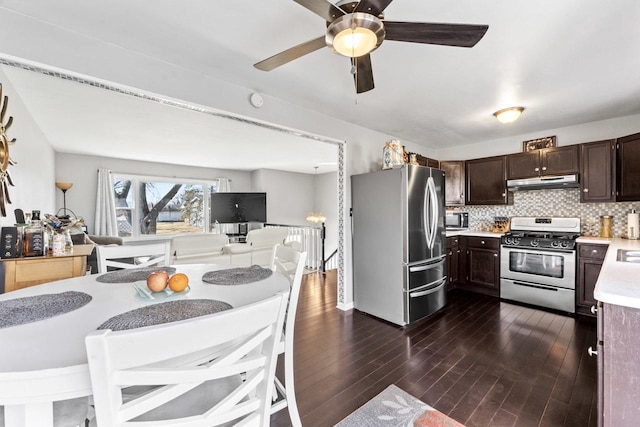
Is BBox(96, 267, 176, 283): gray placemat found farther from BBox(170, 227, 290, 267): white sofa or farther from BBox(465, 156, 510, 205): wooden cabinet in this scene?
BBox(465, 156, 510, 205): wooden cabinet

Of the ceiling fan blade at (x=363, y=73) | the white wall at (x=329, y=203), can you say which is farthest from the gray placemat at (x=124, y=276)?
the white wall at (x=329, y=203)

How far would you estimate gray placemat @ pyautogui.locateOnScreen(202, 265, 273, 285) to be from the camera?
1489mm

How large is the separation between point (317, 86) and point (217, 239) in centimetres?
231

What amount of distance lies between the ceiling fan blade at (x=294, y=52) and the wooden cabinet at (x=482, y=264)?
3.60m

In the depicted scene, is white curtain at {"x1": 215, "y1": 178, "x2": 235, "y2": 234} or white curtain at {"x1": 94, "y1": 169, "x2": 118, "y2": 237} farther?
white curtain at {"x1": 215, "y1": 178, "x2": 235, "y2": 234}

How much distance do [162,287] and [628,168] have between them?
453cm

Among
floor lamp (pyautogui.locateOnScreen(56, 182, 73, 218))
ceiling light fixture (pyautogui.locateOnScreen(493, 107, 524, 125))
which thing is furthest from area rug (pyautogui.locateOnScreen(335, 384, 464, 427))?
floor lamp (pyautogui.locateOnScreen(56, 182, 73, 218))

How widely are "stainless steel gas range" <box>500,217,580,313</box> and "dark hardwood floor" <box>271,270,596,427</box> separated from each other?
0.25 metres

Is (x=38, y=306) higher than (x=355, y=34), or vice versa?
(x=355, y=34)

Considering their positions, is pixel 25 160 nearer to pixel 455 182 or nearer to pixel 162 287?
pixel 162 287

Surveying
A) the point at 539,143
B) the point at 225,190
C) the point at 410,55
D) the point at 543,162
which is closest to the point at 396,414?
the point at 410,55

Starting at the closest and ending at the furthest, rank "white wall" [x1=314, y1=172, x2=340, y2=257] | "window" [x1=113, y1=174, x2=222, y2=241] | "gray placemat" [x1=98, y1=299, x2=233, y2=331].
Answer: "gray placemat" [x1=98, y1=299, x2=233, y2=331], "window" [x1=113, y1=174, x2=222, y2=241], "white wall" [x1=314, y1=172, x2=340, y2=257]

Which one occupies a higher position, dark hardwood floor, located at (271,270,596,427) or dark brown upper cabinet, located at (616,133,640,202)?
dark brown upper cabinet, located at (616,133,640,202)

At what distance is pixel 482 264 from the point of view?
3908 mm
